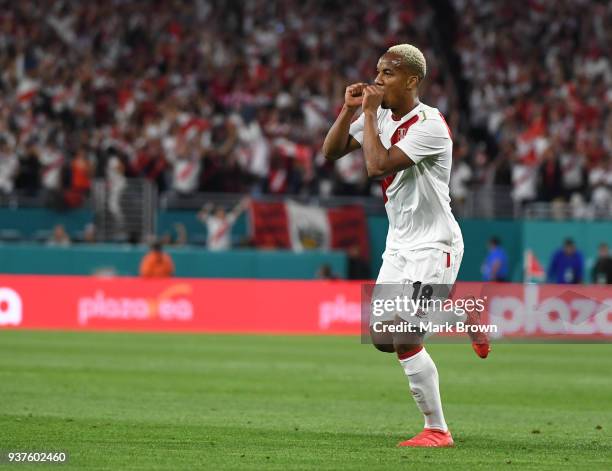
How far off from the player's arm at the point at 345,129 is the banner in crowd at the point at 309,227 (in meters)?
18.5

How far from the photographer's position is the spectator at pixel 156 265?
84.1 ft

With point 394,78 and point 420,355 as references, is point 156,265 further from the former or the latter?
point 394,78

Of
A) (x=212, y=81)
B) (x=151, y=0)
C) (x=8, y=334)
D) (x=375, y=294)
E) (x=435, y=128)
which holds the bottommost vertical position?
(x=8, y=334)

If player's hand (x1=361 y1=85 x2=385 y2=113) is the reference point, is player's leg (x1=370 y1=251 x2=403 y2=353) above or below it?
below

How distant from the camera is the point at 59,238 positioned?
87.7 ft

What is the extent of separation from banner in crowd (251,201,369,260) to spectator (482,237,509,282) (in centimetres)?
289

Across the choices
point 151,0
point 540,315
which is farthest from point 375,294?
point 151,0

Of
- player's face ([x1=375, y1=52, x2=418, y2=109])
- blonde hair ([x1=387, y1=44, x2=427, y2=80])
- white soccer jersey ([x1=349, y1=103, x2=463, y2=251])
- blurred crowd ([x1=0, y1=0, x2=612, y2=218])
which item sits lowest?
white soccer jersey ([x1=349, y1=103, x2=463, y2=251])

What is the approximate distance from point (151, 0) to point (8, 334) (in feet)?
38.5

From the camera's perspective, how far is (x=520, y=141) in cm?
2975

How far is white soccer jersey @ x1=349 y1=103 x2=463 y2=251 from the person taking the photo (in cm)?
887

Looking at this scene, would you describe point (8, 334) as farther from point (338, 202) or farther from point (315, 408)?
point (315, 408)

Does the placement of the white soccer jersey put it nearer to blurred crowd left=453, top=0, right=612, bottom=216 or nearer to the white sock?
the white sock

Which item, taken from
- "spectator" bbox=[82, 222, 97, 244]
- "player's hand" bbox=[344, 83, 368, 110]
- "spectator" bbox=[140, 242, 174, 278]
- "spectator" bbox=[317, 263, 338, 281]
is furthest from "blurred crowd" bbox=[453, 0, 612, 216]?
"player's hand" bbox=[344, 83, 368, 110]
